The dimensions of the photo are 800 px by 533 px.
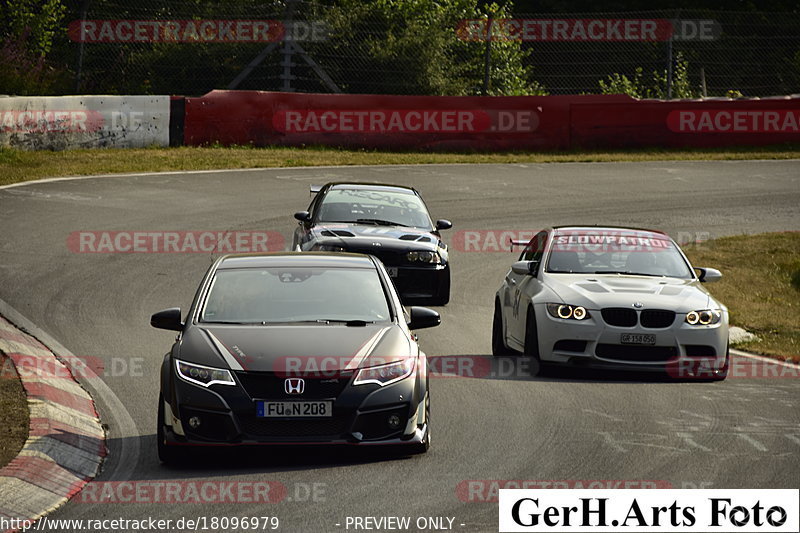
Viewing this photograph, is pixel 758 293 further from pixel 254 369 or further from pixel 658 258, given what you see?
pixel 254 369

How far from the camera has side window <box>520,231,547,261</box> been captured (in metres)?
14.0

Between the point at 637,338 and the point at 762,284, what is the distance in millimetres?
8604

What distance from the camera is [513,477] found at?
833 cm

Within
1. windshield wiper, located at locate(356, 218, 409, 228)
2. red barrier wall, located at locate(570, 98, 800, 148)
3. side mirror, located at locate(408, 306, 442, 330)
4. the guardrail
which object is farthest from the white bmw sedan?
red barrier wall, located at locate(570, 98, 800, 148)

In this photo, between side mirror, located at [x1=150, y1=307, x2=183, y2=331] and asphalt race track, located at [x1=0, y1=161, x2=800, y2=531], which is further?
side mirror, located at [x1=150, y1=307, x2=183, y2=331]

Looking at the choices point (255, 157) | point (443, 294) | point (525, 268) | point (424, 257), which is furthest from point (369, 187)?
point (255, 157)

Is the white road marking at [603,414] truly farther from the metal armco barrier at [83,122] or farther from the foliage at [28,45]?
the foliage at [28,45]

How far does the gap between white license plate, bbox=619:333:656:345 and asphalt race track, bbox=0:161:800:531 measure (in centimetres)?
39

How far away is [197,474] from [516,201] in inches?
697

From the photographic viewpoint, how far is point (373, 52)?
116 feet

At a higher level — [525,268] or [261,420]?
[525,268]

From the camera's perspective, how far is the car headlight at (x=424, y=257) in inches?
633

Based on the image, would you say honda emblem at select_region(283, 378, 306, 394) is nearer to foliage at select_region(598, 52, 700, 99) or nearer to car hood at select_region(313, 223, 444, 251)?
car hood at select_region(313, 223, 444, 251)

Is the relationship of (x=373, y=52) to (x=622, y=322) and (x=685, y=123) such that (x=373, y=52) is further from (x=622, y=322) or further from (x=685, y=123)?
(x=622, y=322)
